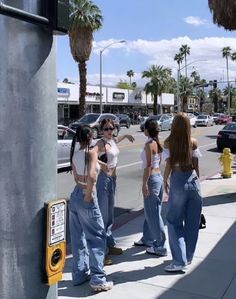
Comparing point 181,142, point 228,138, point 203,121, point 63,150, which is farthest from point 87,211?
point 203,121

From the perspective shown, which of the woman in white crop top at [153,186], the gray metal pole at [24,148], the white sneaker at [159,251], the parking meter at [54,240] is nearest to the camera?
the gray metal pole at [24,148]

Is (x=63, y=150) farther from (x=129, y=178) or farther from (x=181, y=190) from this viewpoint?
(x=181, y=190)

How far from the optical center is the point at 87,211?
192 inches

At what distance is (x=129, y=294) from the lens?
16.1 ft

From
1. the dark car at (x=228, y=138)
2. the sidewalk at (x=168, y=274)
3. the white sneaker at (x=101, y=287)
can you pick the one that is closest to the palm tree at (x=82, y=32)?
the dark car at (x=228, y=138)

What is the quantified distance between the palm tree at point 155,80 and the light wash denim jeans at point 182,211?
64.3 metres

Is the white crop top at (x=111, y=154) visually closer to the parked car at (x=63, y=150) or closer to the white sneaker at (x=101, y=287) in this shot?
the white sneaker at (x=101, y=287)

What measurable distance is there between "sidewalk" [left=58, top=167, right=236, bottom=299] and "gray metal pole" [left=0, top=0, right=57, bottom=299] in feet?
9.69

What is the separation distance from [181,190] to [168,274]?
3.13 ft

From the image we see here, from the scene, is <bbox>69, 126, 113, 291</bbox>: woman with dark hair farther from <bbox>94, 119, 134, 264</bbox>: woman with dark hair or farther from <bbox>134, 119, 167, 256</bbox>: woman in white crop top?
<bbox>134, 119, 167, 256</bbox>: woman in white crop top

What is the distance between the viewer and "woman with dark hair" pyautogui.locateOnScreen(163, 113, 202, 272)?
216 inches

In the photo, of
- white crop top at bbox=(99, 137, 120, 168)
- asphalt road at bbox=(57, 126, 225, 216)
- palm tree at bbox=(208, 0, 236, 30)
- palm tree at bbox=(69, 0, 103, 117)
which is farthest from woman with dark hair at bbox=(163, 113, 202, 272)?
palm tree at bbox=(69, 0, 103, 117)

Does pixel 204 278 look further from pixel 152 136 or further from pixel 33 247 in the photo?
pixel 33 247

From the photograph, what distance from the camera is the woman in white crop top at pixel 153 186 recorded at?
6.05 m
